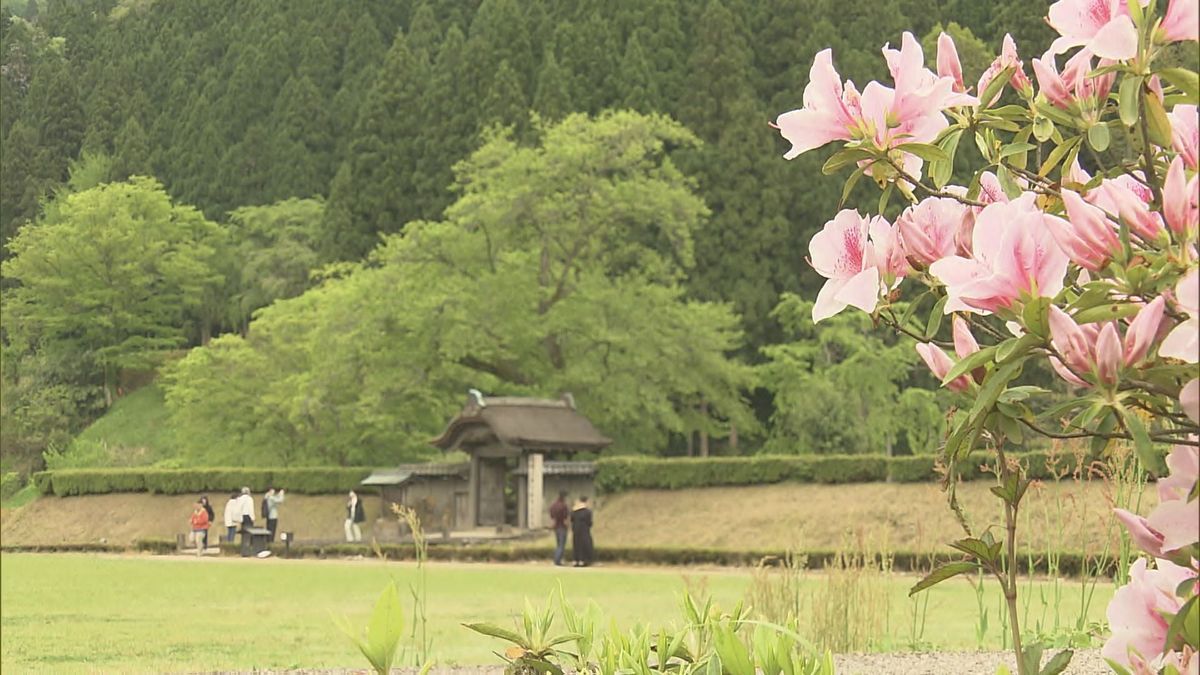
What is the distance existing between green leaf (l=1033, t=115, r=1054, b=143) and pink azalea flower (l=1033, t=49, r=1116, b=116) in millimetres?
36

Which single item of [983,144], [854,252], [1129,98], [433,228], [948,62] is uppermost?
[433,228]

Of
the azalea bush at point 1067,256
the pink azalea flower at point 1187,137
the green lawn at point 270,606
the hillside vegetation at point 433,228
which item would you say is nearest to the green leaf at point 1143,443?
the azalea bush at point 1067,256

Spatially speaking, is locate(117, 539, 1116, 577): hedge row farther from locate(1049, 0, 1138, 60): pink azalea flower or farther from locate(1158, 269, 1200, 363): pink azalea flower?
locate(1158, 269, 1200, 363): pink azalea flower

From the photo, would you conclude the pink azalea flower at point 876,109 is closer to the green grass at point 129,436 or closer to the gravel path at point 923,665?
the gravel path at point 923,665

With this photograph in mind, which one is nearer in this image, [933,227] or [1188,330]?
[1188,330]

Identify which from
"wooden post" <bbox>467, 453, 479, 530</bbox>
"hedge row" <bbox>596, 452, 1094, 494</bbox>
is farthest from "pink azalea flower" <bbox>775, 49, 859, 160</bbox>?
"wooden post" <bbox>467, 453, 479, 530</bbox>

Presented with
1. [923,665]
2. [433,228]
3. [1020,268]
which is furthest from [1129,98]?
[433,228]

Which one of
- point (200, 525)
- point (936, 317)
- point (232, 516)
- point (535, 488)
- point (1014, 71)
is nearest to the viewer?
point (936, 317)

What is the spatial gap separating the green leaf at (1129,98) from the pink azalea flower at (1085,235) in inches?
5.2

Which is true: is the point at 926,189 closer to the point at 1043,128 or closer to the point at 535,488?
the point at 1043,128

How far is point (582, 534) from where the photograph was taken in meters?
23.5

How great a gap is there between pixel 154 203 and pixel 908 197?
2330 inches

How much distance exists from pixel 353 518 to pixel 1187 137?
30780 mm

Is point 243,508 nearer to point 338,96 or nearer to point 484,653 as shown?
point 484,653
